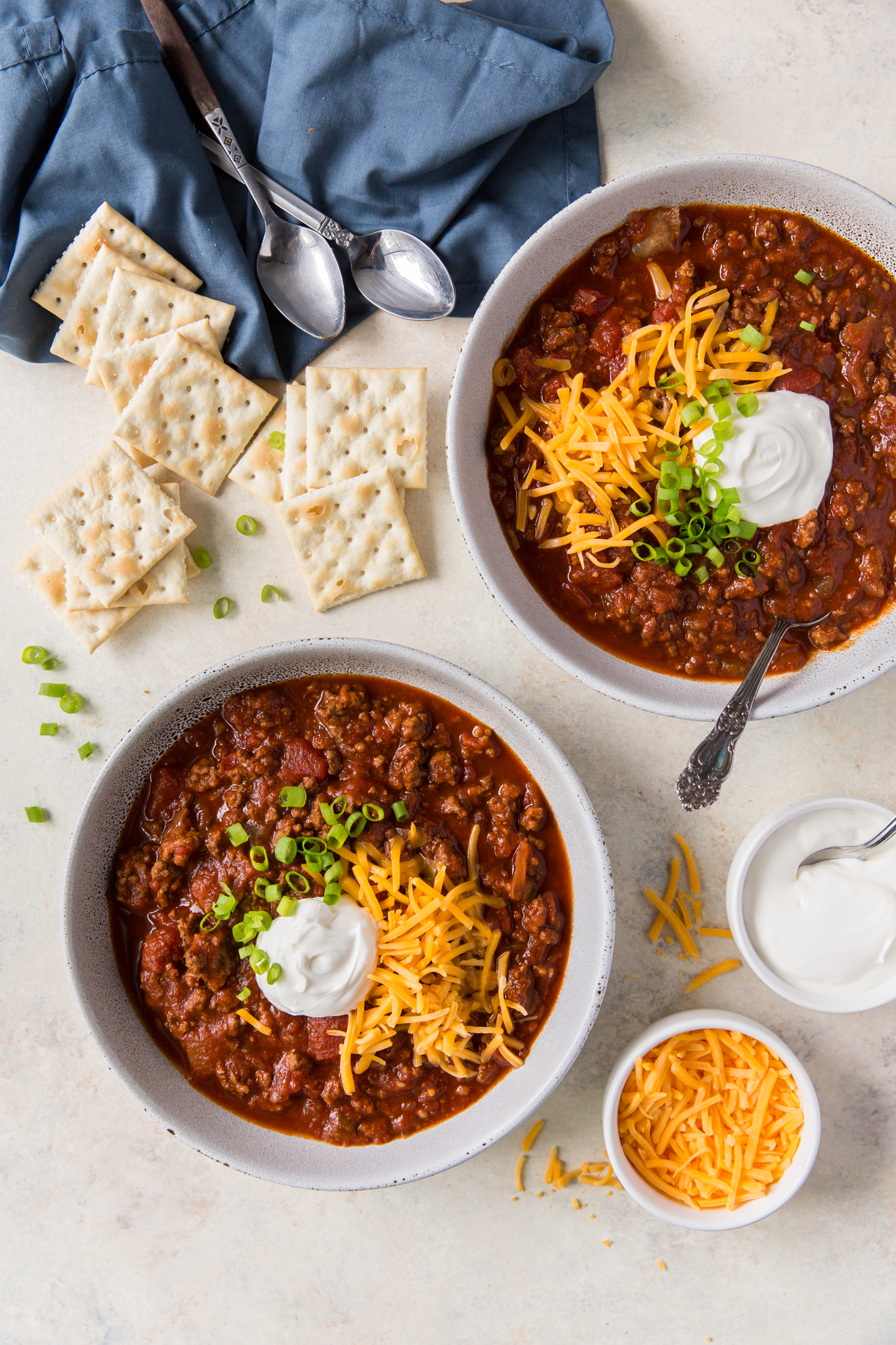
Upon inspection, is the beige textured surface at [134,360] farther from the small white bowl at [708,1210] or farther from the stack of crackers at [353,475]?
the small white bowl at [708,1210]

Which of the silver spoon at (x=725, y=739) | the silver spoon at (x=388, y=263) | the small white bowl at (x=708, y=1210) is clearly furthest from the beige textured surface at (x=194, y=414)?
the small white bowl at (x=708, y=1210)

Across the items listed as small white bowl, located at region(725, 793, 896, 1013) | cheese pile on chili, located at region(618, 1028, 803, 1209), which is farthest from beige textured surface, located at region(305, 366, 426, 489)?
cheese pile on chili, located at region(618, 1028, 803, 1209)

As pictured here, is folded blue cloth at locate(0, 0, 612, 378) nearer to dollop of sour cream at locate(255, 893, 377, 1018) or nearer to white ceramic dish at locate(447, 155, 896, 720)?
white ceramic dish at locate(447, 155, 896, 720)

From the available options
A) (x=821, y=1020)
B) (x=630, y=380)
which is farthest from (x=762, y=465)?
(x=821, y=1020)

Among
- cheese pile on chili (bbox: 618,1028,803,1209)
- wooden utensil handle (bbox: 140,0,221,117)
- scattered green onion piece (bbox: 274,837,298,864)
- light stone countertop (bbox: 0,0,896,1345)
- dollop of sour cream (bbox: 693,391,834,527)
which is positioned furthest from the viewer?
light stone countertop (bbox: 0,0,896,1345)

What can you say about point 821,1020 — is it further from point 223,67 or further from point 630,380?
point 223,67

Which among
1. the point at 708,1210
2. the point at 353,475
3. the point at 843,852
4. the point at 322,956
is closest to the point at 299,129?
the point at 353,475
